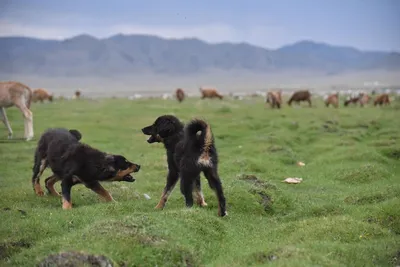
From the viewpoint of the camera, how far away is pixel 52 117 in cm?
3603

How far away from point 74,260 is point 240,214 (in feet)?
A: 17.4

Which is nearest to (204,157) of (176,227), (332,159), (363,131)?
(176,227)

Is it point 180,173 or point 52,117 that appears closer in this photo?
point 180,173

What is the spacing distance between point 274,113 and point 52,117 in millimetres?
15008

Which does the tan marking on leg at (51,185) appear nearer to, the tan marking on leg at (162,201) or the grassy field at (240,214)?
the grassy field at (240,214)

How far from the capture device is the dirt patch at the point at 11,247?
33.2 feet

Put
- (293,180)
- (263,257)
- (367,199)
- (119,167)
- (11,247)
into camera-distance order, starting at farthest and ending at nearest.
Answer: (293,180) < (367,199) < (119,167) < (11,247) < (263,257)

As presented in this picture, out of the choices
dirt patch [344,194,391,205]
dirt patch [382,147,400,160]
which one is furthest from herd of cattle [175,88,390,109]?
dirt patch [344,194,391,205]

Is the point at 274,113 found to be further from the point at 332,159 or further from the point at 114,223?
the point at 114,223

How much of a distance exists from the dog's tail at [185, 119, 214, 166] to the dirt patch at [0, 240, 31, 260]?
383cm

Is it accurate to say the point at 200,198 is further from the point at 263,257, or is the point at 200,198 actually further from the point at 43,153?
the point at 43,153

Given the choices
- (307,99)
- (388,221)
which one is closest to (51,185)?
(388,221)

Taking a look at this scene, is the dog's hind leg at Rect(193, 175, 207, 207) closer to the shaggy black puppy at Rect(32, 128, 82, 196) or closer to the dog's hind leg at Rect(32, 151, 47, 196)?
the shaggy black puppy at Rect(32, 128, 82, 196)

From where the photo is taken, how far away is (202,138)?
12086 mm
